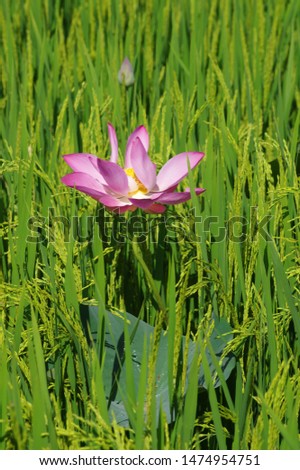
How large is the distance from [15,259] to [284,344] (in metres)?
0.41

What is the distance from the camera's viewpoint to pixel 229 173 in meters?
1.39

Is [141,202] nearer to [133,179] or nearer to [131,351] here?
[133,179]

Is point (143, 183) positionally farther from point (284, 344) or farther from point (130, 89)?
point (130, 89)

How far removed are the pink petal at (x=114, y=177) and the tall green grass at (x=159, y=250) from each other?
8 cm

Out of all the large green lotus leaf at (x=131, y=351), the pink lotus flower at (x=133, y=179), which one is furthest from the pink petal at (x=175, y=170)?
the large green lotus leaf at (x=131, y=351)

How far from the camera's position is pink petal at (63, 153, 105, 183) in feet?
3.64

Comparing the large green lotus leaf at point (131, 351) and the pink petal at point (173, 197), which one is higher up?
the pink petal at point (173, 197)

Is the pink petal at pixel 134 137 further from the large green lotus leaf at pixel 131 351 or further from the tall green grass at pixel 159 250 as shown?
the large green lotus leaf at pixel 131 351

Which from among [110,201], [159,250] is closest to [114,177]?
[110,201]

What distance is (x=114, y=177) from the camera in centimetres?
105

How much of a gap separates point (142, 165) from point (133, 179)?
0.05 metres

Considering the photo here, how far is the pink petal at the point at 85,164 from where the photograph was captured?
1.11 m

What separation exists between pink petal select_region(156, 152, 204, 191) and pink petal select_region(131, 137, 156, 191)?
3 cm

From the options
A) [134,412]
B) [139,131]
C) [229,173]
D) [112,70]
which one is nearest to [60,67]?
[112,70]
